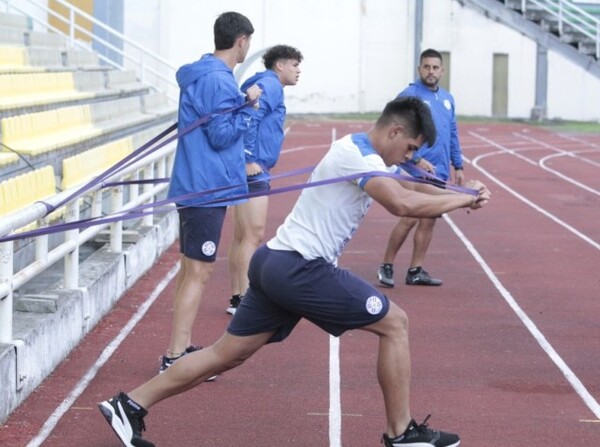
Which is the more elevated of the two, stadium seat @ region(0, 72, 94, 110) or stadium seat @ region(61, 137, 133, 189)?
stadium seat @ region(0, 72, 94, 110)

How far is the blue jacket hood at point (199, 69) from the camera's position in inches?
322

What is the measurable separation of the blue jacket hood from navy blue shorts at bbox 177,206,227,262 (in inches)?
30.1

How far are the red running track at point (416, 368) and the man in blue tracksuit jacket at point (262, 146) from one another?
0.57 m

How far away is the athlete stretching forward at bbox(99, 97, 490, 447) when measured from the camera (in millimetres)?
6391

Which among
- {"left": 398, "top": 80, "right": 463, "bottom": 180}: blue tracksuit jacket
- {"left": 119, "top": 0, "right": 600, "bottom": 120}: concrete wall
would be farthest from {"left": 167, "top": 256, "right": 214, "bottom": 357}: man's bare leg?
{"left": 119, "top": 0, "right": 600, "bottom": 120}: concrete wall

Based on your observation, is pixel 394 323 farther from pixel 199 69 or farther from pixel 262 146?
pixel 262 146

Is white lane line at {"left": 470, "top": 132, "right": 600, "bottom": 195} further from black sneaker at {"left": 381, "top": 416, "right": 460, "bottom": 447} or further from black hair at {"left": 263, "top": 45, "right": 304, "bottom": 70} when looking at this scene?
black sneaker at {"left": 381, "top": 416, "right": 460, "bottom": 447}

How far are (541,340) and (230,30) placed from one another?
10.6 feet

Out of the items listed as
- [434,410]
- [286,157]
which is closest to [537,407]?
[434,410]

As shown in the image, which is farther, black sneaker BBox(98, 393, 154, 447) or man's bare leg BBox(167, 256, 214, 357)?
man's bare leg BBox(167, 256, 214, 357)

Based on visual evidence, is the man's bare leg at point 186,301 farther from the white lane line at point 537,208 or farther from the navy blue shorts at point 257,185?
the white lane line at point 537,208

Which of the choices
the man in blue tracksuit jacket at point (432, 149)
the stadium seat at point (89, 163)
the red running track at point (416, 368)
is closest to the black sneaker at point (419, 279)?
the man in blue tracksuit jacket at point (432, 149)

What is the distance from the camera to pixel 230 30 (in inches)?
327

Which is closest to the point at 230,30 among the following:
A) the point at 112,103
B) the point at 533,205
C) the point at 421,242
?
the point at 421,242
